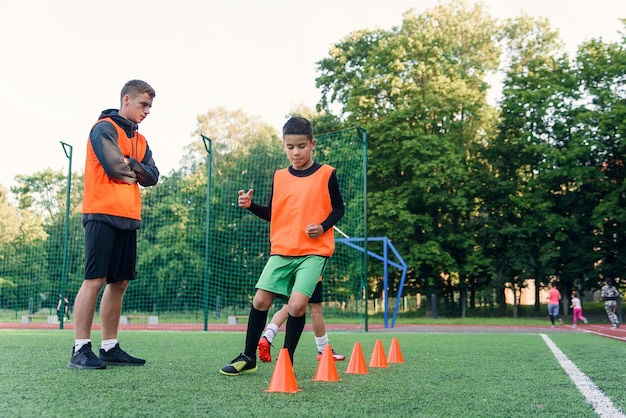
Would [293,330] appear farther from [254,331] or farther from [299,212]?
[299,212]

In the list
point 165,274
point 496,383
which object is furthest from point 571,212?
point 496,383

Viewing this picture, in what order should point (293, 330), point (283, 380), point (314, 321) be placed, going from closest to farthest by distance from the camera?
point (283, 380), point (293, 330), point (314, 321)

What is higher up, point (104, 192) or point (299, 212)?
point (104, 192)

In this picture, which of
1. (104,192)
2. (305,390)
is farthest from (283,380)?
(104,192)

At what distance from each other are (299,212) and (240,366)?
1082mm

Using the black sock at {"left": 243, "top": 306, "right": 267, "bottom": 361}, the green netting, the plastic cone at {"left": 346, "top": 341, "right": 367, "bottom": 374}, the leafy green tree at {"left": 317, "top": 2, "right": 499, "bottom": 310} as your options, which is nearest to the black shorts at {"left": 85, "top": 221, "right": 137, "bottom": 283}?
the black sock at {"left": 243, "top": 306, "right": 267, "bottom": 361}

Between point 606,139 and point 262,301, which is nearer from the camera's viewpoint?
point 262,301

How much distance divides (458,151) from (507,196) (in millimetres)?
3273

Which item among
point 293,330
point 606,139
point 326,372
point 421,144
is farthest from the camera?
point 421,144

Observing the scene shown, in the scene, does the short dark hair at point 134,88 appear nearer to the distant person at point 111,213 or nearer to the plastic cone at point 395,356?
the distant person at point 111,213

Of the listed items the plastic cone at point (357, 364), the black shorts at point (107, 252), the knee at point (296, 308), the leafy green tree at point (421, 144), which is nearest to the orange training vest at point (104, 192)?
the black shorts at point (107, 252)

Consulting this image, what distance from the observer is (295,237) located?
13.9 feet

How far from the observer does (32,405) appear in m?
2.82

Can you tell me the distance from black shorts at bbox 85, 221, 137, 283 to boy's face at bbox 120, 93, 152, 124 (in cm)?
86
